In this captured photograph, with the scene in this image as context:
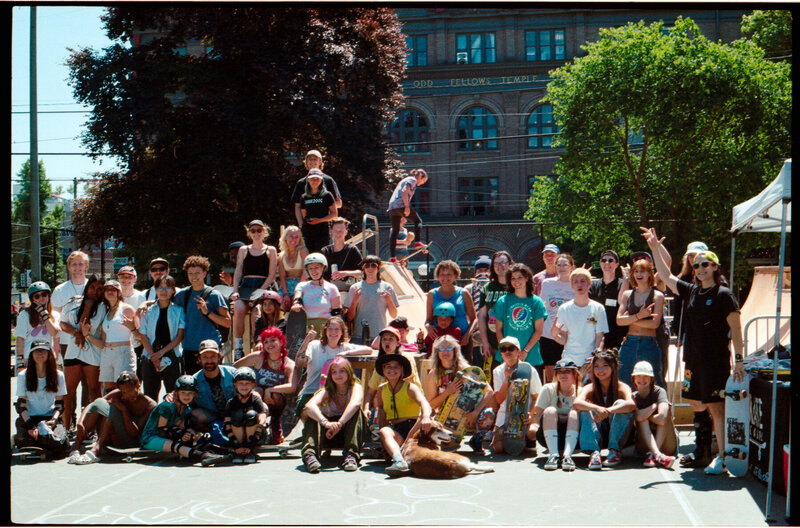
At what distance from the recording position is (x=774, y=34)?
32.0m

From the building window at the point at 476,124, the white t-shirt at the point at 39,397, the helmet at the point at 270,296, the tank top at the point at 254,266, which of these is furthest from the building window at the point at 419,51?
the white t-shirt at the point at 39,397

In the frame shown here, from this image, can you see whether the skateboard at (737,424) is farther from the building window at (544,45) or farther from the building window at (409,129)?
the building window at (544,45)

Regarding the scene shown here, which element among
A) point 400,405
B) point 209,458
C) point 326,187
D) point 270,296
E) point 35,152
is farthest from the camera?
point 35,152

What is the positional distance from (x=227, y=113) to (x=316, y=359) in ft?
43.5

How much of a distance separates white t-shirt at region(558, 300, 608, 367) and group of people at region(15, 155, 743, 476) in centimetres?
1

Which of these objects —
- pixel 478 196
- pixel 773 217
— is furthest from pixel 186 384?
pixel 478 196

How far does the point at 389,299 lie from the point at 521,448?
2.56m

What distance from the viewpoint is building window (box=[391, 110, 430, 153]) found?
43625mm

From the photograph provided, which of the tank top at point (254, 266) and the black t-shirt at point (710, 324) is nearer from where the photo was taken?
the black t-shirt at point (710, 324)

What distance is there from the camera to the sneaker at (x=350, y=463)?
7.66m

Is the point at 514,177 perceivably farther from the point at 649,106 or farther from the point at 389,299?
the point at 389,299

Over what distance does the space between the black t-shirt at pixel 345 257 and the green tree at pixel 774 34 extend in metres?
25.9

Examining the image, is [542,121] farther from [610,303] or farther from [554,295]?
[610,303]

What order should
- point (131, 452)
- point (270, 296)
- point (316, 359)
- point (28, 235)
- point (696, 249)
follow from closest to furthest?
point (696, 249) → point (131, 452) → point (316, 359) → point (270, 296) → point (28, 235)
